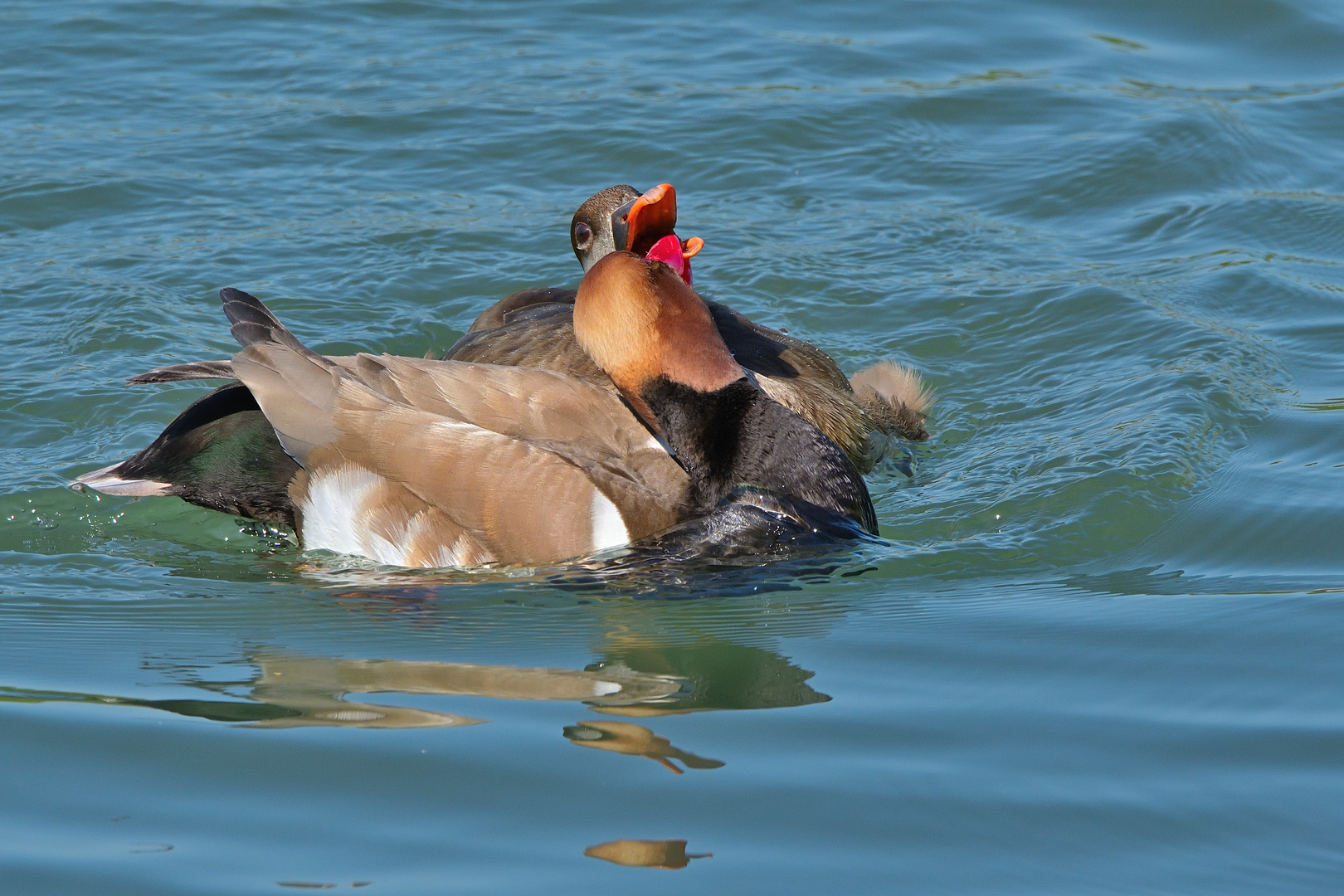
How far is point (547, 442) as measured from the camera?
5.23m

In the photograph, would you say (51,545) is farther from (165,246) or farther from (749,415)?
(165,246)

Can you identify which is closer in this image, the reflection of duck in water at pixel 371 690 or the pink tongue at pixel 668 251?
the reflection of duck in water at pixel 371 690

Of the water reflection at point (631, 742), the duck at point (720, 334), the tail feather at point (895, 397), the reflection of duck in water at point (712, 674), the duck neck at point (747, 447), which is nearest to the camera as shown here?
the water reflection at point (631, 742)

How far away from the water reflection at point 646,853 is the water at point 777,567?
0.04ft

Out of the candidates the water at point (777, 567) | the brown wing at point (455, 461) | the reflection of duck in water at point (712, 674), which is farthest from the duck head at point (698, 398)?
the reflection of duck in water at point (712, 674)

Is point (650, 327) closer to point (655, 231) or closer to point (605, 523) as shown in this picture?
point (655, 231)

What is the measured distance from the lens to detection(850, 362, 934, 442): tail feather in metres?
6.85

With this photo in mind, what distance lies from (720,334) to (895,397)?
1170 mm

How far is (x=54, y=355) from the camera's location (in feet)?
24.2

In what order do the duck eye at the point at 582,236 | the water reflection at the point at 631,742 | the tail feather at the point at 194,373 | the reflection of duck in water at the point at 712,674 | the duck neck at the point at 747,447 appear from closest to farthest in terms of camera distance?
1. the water reflection at the point at 631,742
2. the reflection of duck in water at the point at 712,674
3. the tail feather at the point at 194,373
4. the duck neck at the point at 747,447
5. the duck eye at the point at 582,236

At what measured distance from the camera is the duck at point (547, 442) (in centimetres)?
516

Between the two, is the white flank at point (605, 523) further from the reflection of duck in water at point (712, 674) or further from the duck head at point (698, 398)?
the reflection of duck in water at point (712, 674)

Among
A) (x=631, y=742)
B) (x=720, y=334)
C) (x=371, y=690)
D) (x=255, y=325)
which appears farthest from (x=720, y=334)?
(x=631, y=742)

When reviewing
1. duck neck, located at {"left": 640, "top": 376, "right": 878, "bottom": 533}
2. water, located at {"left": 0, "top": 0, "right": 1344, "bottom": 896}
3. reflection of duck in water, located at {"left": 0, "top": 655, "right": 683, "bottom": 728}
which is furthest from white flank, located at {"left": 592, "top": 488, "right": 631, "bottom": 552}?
reflection of duck in water, located at {"left": 0, "top": 655, "right": 683, "bottom": 728}
